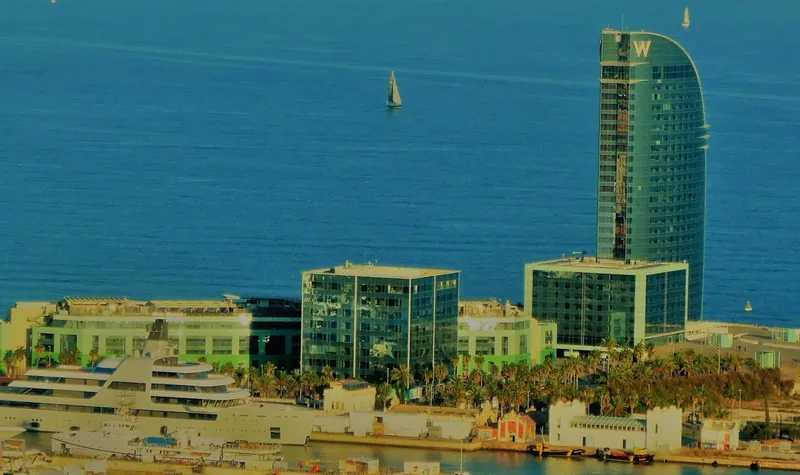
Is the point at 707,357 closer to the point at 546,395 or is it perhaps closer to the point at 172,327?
the point at 546,395

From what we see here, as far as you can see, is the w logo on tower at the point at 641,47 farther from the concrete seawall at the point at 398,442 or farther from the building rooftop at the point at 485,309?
the concrete seawall at the point at 398,442

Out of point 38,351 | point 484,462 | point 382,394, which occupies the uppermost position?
point 38,351

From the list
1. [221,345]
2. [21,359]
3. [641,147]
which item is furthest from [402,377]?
[641,147]

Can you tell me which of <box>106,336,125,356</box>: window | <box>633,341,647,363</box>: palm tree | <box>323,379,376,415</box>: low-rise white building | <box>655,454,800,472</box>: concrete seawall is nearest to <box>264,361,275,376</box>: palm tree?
<box>323,379,376,415</box>: low-rise white building

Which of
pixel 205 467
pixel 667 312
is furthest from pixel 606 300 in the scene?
pixel 205 467

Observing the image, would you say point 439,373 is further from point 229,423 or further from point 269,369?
point 229,423
